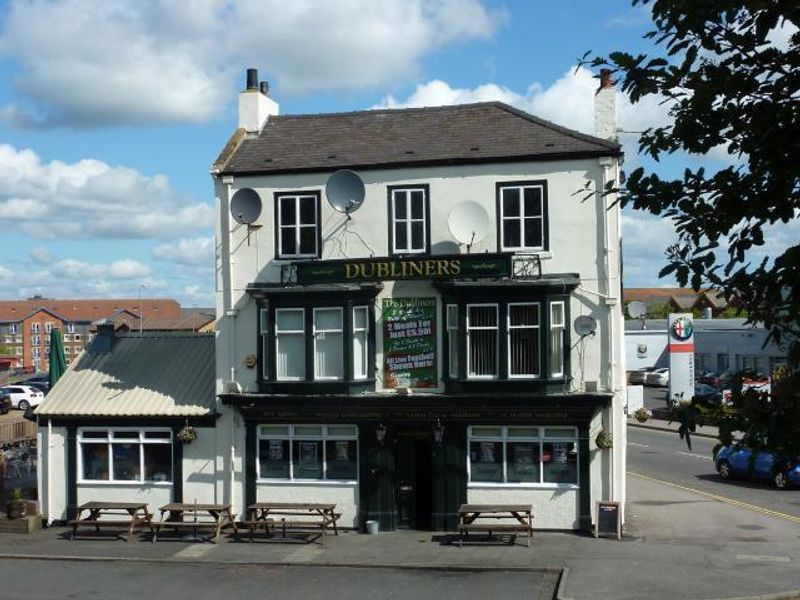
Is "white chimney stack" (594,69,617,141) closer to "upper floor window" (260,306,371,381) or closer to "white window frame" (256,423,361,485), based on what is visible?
"upper floor window" (260,306,371,381)

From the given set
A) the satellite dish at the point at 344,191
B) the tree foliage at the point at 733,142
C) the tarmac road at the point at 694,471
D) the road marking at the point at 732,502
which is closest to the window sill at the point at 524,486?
the road marking at the point at 732,502

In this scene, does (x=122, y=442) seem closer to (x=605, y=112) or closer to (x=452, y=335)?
(x=452, y=335)

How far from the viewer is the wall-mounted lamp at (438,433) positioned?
75.2 ft

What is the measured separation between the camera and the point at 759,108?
7.11 meters

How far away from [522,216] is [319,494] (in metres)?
8.26

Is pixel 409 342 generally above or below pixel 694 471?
above

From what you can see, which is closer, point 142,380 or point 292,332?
point 292,332

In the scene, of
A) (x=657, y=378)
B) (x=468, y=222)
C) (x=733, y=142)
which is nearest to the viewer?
(x=733, y=142)

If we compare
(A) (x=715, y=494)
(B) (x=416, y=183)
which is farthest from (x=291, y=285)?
(A) (x=715, y=494)

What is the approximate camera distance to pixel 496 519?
23031mm

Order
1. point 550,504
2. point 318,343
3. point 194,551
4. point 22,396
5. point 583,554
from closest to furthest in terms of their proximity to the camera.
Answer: point 583,554, point 194,551, point 550,504, point 318,343, point 22,396

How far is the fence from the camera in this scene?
110 feet

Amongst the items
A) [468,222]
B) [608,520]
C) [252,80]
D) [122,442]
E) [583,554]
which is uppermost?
[252,80]

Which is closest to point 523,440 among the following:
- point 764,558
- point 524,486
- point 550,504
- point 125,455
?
point 524,486
